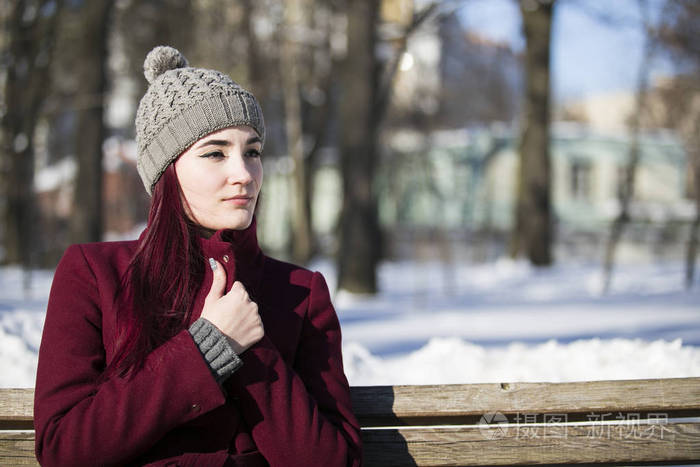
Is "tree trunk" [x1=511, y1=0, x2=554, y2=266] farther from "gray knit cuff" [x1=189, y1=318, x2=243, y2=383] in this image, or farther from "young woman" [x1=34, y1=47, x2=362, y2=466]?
"gray knit cuff" [x1=189, y1=318, x2=243, y2=383]

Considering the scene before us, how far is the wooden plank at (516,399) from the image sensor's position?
2.57 metres

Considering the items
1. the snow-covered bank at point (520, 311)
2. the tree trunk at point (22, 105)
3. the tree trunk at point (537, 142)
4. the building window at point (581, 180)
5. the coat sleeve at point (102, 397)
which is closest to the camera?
the coat sleeve at point (102, 397)

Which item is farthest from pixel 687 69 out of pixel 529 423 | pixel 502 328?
pixel 529 423

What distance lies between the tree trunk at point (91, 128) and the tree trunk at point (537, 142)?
356 inches

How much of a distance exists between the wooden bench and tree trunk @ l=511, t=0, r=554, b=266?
14954mm

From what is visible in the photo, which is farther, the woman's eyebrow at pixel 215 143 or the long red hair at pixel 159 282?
the woman's eyebrow at pixel 215 143

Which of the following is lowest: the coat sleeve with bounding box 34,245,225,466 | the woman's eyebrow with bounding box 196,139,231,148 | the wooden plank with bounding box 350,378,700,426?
the wooden plank with bounding box 350,378,700,426

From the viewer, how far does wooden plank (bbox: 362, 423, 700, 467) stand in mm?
2580

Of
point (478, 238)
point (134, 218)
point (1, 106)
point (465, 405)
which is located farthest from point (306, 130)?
point (465, 405)

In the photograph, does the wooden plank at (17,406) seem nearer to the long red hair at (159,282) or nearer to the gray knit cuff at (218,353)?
the long red hair at (159,282)

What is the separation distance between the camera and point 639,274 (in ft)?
54.5

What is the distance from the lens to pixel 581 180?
36.2 m

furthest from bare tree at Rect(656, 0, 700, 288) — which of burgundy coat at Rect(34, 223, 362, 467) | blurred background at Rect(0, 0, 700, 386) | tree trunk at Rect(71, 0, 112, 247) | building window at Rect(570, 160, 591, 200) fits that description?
burgundy coat at Rect(34, 223, 362, 467)

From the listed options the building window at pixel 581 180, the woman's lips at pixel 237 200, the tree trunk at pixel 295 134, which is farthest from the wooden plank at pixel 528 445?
the building window at pixel 581 180
